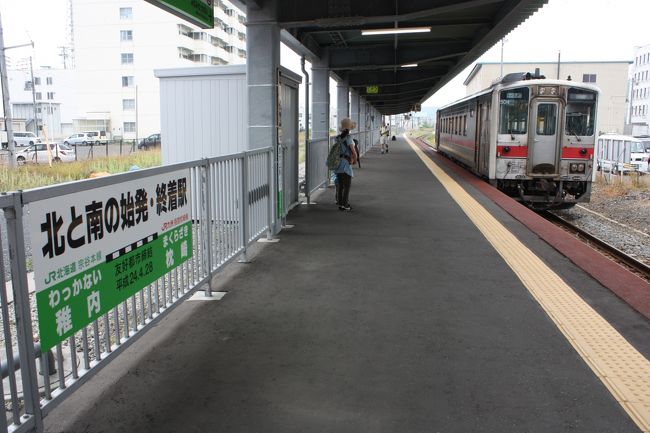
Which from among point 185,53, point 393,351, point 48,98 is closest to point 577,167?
point 393,351

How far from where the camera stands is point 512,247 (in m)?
7.27

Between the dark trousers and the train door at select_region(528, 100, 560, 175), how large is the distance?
17.6 feet

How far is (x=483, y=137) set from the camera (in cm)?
1459

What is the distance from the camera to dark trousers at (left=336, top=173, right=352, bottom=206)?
10055mm

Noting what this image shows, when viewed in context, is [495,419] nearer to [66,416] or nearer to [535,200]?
[66,416]

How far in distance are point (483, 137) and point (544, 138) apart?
1.96m

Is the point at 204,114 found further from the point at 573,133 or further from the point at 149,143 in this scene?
the point at 149,143

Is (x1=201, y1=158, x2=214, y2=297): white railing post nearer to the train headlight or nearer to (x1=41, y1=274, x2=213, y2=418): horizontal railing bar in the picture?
(x1=41, y1=274, x2=213, y2=418): horizontal railing bar

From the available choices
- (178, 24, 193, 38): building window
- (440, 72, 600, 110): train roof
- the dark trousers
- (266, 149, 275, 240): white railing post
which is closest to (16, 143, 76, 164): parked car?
the dark trousers

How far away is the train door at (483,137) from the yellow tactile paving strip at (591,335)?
7.00m

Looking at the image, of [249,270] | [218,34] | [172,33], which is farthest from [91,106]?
[249,270]

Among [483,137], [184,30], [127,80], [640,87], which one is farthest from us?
[640,87]

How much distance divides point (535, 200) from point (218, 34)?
6765 cm

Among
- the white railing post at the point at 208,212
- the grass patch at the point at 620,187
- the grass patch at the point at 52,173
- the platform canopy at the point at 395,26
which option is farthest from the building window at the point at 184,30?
the white railing post at the point at 208,212
